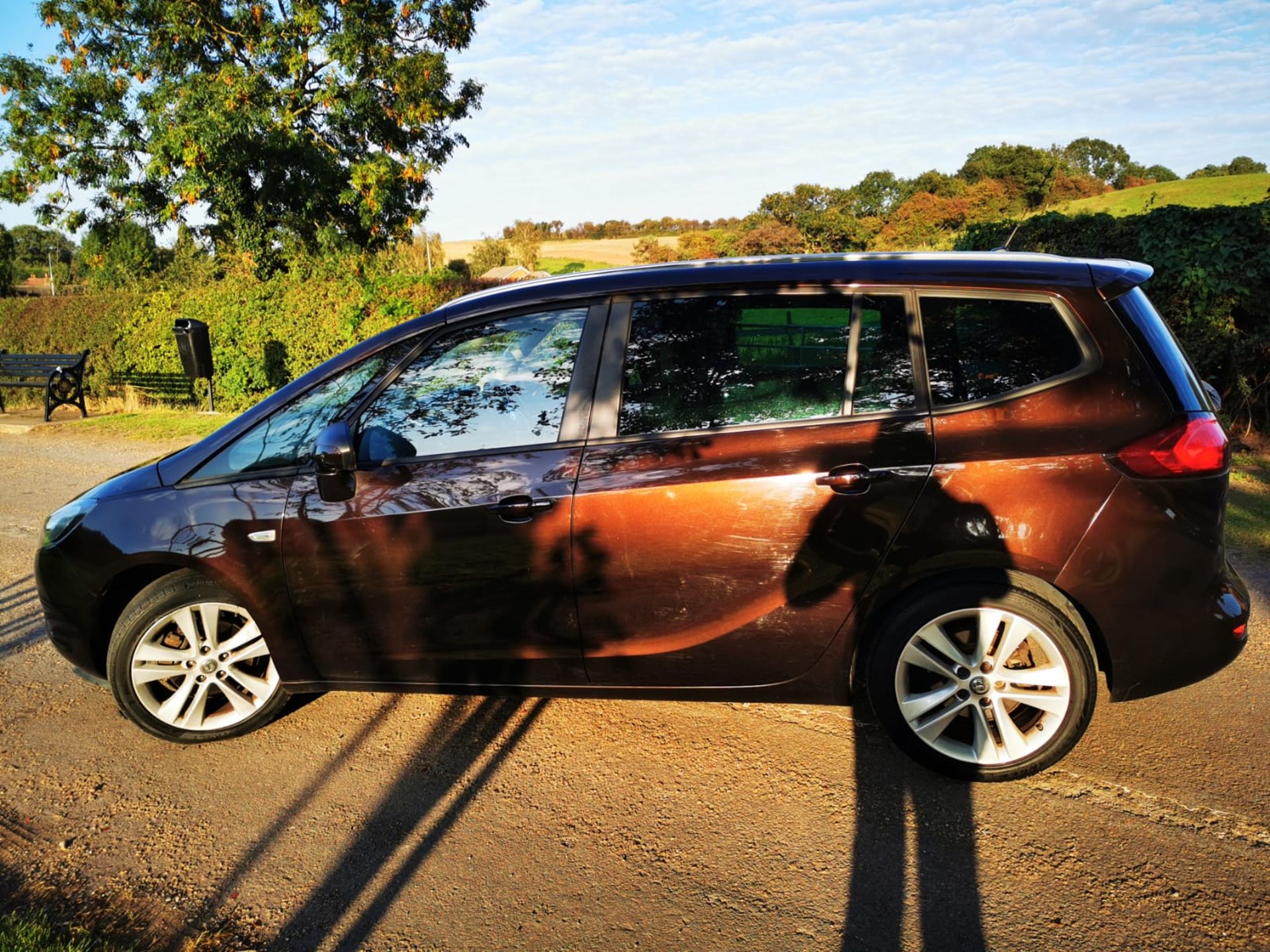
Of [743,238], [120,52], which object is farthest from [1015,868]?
[120,52]

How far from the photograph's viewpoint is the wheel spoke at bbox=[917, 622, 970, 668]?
2895mm

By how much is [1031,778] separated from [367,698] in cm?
278

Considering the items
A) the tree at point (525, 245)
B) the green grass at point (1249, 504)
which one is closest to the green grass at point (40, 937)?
the green grass at point (1249, 504)

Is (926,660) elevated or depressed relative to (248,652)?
depressed

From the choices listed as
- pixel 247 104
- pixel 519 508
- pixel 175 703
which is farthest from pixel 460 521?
pixel 247 104

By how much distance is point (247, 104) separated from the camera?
20.3 meters

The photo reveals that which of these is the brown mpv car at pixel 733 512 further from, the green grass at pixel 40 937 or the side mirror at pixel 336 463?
the green grass at pixel 40 937

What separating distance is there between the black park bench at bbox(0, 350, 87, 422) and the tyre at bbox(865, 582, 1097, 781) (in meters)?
15.0

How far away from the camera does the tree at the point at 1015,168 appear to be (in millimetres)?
21594

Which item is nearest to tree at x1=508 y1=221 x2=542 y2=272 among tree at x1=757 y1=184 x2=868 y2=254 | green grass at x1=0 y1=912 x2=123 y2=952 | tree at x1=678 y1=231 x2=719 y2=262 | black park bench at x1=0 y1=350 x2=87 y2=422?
tree at x1=678 y1=231 x2=719 y2=262

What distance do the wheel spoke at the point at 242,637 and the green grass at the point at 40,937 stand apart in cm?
112

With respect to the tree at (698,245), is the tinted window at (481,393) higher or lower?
lower

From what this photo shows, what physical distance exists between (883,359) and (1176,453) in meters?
0.97

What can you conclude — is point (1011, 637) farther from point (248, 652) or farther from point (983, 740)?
point (248, 652)
